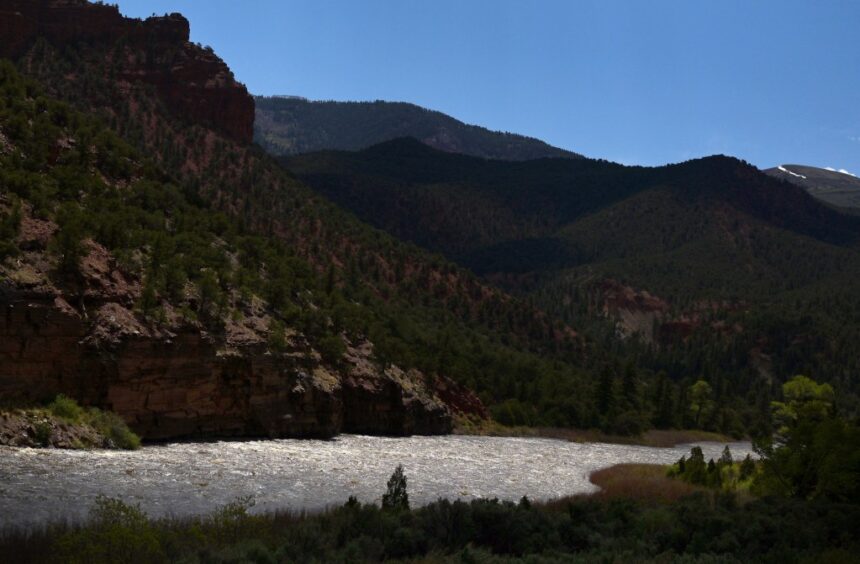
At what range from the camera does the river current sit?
2005 centimetres

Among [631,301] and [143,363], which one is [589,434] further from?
[631,301]

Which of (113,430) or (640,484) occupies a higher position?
(113,430)

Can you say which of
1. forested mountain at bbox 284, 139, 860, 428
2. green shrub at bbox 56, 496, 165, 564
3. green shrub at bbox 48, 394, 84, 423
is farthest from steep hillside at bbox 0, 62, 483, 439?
forested mountain at bbox 284, 139, 860, 428

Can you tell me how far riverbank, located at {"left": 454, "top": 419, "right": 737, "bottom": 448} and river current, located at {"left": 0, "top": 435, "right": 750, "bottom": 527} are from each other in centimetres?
1242

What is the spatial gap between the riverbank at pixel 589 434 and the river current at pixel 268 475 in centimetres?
1242

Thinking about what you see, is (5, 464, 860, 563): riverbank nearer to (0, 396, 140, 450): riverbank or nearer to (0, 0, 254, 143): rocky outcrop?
(0, 396, 140, 450): riverbank

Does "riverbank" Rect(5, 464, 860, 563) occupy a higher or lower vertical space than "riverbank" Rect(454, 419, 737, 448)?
higher

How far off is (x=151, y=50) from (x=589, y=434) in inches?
3197

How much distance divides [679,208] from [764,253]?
73.7 feet

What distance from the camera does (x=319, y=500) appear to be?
2309 centimetres

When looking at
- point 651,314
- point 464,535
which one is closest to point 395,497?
point 464,535

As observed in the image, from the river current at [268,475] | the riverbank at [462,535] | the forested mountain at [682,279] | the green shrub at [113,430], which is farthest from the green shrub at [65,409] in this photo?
the forested mountain at [682,279]

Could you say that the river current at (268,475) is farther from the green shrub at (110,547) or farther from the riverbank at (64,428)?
the green shrub at (110,547)

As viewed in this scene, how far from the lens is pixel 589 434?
6750 cm
